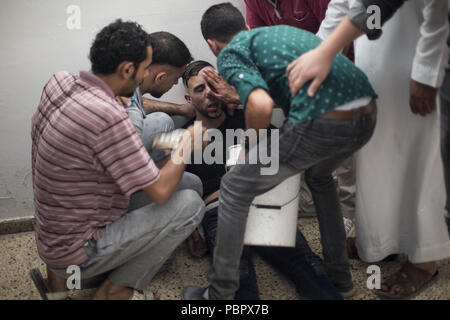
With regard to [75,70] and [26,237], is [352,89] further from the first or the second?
[26,237]

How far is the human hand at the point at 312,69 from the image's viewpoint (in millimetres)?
1454

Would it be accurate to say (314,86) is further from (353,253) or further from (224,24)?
(353,253)

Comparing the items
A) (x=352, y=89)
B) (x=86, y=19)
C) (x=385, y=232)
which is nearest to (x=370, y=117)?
(x=352, y=89)

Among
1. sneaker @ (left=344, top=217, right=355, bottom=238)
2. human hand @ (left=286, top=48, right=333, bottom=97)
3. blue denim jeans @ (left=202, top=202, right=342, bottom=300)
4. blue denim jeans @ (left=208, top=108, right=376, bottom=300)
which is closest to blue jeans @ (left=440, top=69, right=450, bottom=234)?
blue denim jeans @ (left=208, top=108, right=376, bottom=300)

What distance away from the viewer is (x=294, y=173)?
5.29 feet

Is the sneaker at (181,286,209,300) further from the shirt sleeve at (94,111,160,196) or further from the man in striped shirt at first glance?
the shirt sleeve at (94,111,160,196)

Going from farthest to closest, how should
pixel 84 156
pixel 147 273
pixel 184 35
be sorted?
pixel 184 35 → pixel 147 273 → pixel 84 156

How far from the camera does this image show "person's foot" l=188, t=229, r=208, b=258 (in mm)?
2203

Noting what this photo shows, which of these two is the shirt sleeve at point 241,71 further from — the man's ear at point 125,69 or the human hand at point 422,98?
the human hand at point 422,98

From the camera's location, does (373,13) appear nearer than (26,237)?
Yes

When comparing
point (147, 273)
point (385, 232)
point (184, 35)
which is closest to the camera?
point (147, 273)

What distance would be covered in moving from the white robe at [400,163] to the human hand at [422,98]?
0.04 m
